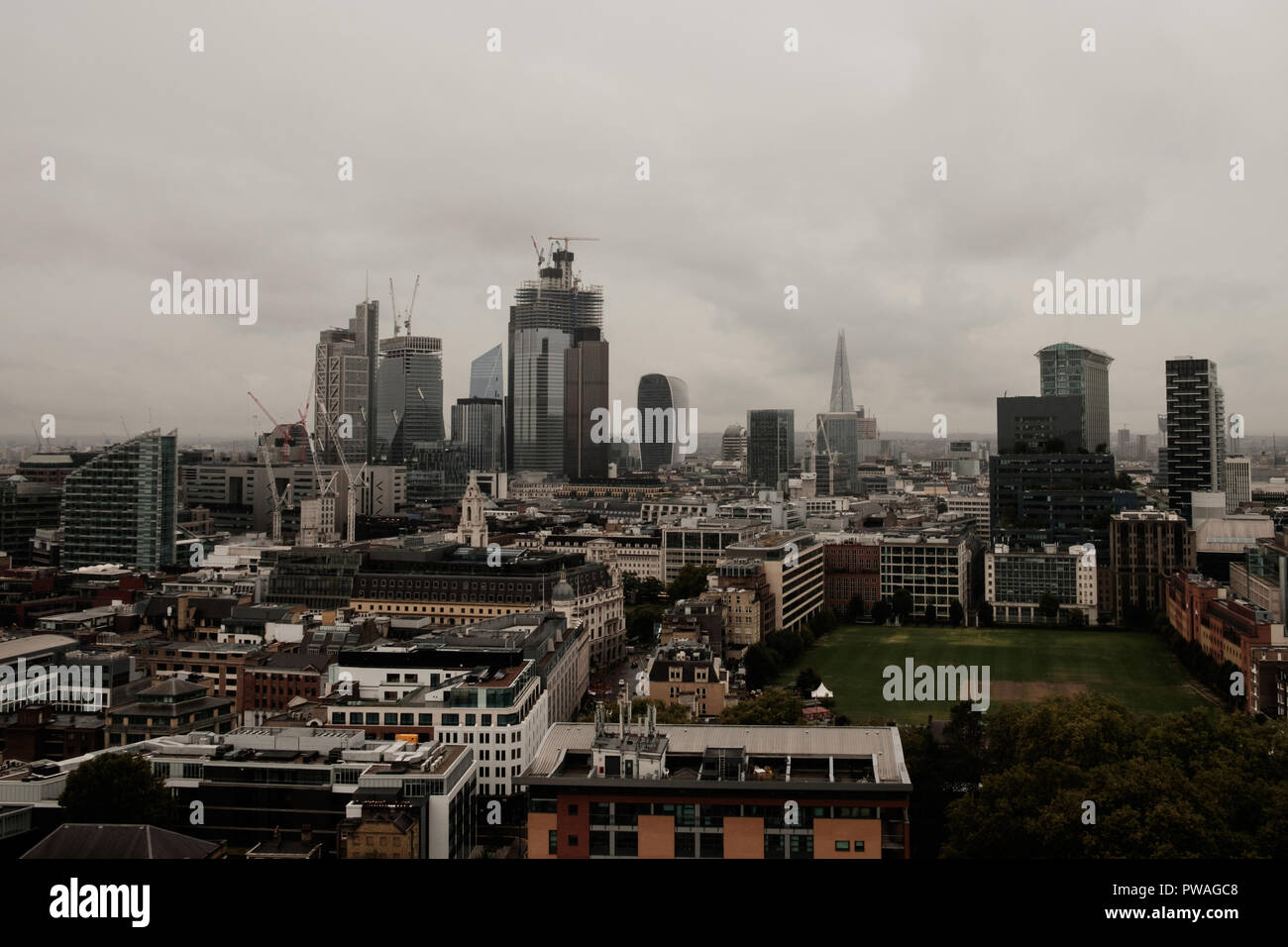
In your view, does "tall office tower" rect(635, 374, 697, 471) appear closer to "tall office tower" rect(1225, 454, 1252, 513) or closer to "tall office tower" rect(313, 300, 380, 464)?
"tall office tower" rect(313, 300, 380, 464)

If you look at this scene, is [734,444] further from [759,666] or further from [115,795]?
[115,795]

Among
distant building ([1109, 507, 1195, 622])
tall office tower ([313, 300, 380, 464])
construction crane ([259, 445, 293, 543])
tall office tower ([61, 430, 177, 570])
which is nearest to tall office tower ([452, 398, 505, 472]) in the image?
tall office tower ([313, 300, 380, 464])

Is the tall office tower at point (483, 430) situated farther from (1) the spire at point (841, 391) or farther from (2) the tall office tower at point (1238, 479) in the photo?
(2) the tall office tower at point (1238, 479)

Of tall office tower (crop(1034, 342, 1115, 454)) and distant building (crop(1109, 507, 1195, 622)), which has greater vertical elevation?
tall office tower (crop(1034, 342, 1115, 454))

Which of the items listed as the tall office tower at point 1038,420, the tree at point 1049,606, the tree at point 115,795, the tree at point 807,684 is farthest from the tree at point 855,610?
the tree at point 115,795

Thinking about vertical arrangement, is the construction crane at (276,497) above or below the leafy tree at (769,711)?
above
